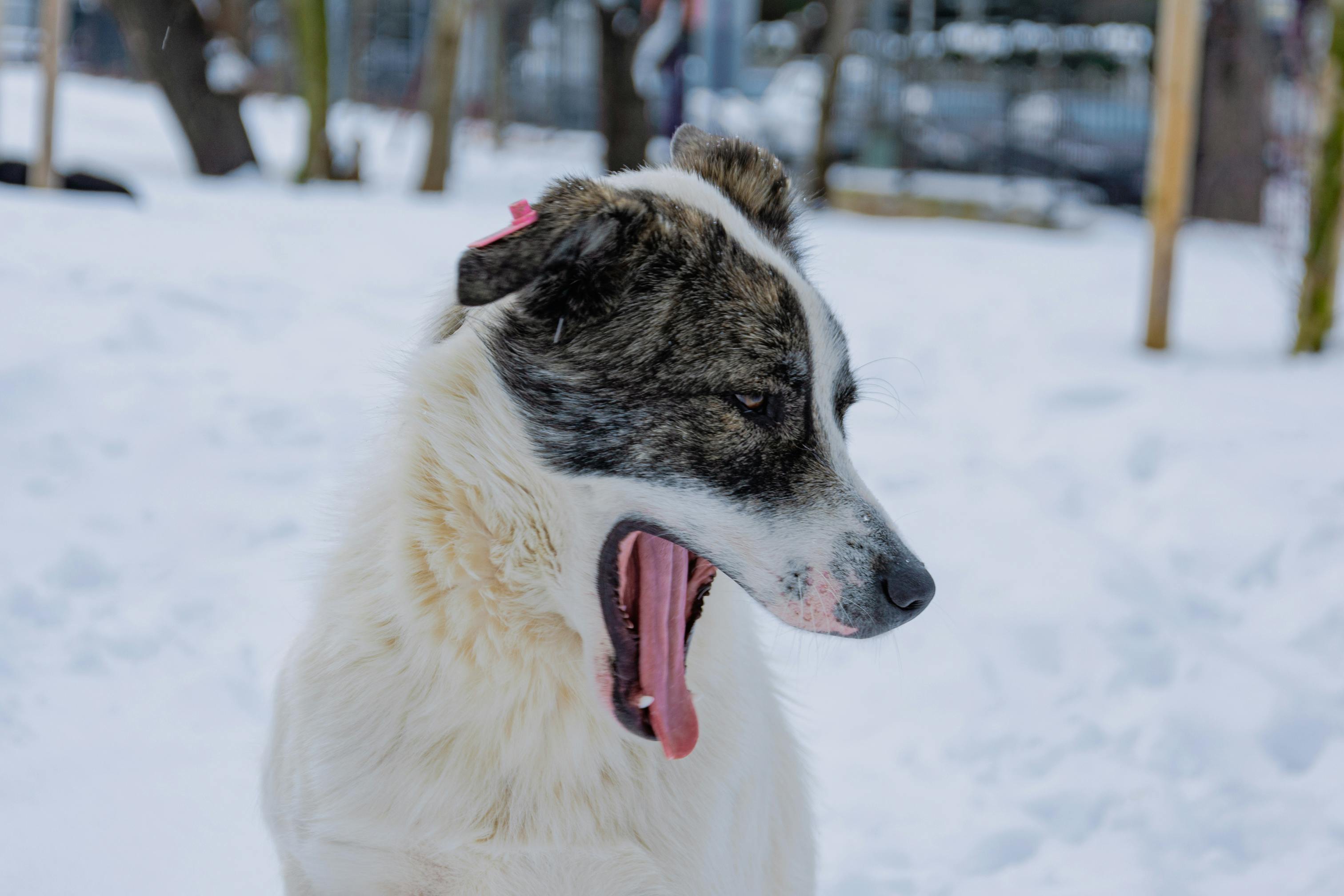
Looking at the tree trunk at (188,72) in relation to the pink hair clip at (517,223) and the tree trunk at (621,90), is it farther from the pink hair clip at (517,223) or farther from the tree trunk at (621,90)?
the pink hair clip at (517,223)

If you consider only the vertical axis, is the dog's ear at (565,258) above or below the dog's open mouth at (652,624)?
above

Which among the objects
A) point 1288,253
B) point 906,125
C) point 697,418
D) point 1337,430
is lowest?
point 1337,430

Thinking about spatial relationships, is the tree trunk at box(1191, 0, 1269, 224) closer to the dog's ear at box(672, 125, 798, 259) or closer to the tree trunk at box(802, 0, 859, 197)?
the tree trunk at box(802, 0, 859, 197)

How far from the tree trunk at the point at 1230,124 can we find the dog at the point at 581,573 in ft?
40.9

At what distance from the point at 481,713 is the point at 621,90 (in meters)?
12.1

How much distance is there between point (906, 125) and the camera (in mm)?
16562

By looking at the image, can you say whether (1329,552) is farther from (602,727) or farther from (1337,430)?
(602,727)

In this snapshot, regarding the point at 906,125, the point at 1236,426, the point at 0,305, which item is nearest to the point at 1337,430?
the point at 1236,426

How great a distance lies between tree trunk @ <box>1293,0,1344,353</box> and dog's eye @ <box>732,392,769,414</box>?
228 inches

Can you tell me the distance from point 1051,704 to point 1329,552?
4.66 feet

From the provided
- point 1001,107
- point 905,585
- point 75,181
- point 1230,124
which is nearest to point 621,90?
point 1001,107

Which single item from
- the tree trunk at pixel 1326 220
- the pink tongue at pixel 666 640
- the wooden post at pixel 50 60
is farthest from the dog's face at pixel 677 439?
the wooden post at pixel 50 60

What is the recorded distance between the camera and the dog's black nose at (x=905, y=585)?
1.98 m

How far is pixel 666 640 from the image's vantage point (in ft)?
6.93
